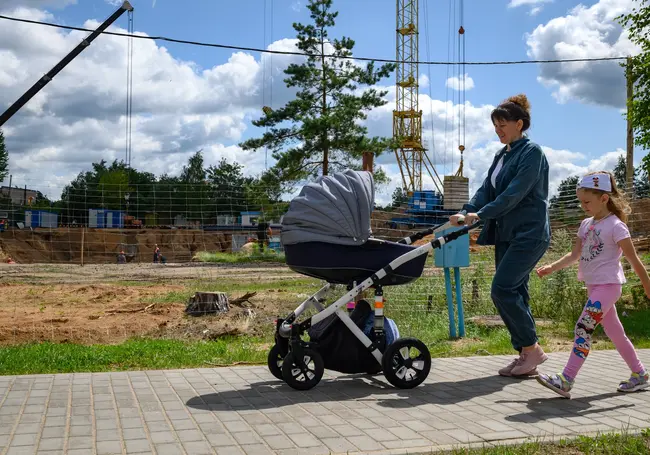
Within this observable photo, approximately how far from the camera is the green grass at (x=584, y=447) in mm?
3701

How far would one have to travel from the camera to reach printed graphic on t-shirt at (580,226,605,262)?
514 centimetres

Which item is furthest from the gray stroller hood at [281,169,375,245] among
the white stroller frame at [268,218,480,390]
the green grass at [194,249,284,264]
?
the green grass at [194,249,284,264]

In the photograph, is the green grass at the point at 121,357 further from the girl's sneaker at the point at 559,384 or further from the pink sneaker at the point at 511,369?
the girl's sneaker at the point at 559,384

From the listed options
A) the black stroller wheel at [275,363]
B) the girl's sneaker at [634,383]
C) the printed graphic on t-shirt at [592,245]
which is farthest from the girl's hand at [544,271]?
the black stroller wheel at [275,363]

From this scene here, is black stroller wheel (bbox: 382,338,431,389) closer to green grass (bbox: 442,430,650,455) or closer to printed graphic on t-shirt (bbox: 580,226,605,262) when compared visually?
printed graphic on t-shirt (bbox: 580,226,605,262)

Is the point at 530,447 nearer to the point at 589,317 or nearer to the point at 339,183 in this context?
the point at 589,317

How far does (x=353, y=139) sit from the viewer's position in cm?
3750

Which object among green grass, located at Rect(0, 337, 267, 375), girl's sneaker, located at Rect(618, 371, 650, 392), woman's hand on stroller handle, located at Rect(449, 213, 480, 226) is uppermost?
woman's hand on stroller handle, located at Rect(449, 213, 480, 226)

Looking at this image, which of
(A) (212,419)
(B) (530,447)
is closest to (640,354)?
(B) (530,447)

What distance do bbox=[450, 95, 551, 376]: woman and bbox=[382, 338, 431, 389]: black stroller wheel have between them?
0.78 metres

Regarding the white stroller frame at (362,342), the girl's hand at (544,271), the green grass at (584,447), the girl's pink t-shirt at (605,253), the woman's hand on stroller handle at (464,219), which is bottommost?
the green grass at (584,447)

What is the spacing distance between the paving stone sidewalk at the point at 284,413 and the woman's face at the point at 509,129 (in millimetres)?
1988

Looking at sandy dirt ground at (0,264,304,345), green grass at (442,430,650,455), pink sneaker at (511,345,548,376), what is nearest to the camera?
green grass at (442,430,650,455)

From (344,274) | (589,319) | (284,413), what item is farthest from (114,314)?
(589,319)
